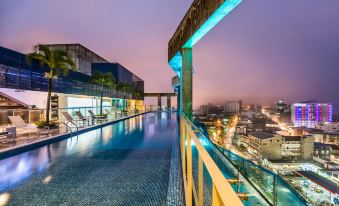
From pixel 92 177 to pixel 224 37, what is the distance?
2504 cm

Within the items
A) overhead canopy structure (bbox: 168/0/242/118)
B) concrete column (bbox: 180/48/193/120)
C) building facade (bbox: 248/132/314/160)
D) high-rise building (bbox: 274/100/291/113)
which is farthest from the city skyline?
building facade (bbox: 248/132/314/160)

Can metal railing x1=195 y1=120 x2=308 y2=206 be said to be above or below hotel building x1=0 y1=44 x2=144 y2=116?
below

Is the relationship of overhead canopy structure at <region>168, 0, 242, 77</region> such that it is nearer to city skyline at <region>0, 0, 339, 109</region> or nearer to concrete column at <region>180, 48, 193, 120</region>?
concrete column at <region>180, 48, 193, 120</region>

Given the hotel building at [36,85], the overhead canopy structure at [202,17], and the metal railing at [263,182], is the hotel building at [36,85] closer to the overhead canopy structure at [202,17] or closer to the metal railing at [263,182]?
the overhead canopy structure at [202,17]

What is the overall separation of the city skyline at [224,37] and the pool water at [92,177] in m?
9.70

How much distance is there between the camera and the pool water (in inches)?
108

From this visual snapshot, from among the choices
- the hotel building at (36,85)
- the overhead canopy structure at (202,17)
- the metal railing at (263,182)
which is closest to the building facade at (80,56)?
the hotel building at (36,85)

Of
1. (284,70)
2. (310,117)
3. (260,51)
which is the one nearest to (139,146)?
(310,117)

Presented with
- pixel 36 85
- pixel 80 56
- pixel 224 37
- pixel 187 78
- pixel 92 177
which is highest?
pixel 224 37

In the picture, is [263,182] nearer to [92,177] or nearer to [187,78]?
[92,177]

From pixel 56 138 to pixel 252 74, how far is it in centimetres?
4946

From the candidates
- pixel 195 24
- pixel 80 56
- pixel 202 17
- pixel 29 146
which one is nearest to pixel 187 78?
pixel 195 24

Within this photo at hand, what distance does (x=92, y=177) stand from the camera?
3.51 meters

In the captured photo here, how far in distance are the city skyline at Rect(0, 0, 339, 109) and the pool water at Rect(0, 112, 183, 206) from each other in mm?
9703
